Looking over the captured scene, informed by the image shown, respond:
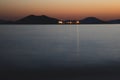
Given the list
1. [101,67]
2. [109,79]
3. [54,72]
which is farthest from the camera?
[101,67]

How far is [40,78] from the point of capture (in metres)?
9.74

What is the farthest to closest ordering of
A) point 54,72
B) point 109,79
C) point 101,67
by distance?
1. point 101,67
2. point 54,72
3. point 109,79

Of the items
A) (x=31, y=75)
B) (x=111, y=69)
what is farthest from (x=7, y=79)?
(x=111, y=69)

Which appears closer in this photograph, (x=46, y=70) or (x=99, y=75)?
(x=99, y=75)

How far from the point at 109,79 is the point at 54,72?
2449 mm

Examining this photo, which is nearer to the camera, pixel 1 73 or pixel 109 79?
pixel 109 79

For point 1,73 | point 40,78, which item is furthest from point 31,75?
point 1,73

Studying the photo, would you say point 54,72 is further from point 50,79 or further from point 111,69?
point 111,69

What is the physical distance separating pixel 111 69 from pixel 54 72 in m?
2.49

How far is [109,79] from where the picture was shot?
31.1 feet

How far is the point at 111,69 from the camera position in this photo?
455 inches

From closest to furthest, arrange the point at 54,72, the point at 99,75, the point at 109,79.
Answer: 1. the point at 109,79
2. the point at 99,75
3. the point at 54,72

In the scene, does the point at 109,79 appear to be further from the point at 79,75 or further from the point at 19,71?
the point at 19,71

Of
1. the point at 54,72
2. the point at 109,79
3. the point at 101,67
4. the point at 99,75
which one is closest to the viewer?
the point at 109,79
